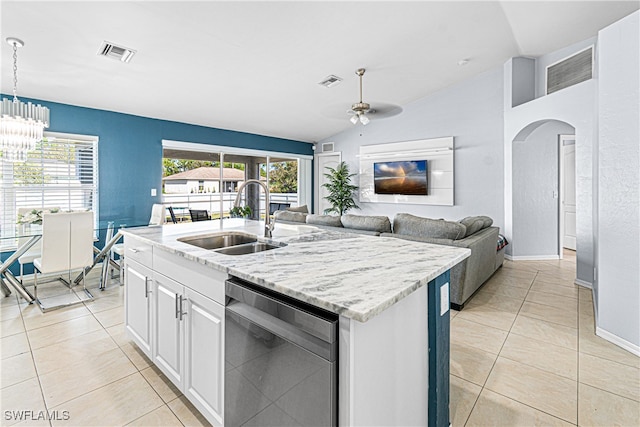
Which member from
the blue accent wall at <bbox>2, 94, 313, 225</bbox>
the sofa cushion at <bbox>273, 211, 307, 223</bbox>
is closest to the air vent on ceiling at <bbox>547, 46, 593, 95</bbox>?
the sofa cushion at <bbox>273, 211, 307, 223</bbox>

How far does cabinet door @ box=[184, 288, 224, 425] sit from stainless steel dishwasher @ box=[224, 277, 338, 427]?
0.07m

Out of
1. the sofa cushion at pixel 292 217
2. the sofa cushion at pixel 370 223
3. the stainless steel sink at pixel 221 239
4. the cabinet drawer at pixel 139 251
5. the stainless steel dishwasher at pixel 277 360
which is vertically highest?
the sofa cushion at pixel 292 217

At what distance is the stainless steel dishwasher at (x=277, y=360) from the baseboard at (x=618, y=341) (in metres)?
2.67

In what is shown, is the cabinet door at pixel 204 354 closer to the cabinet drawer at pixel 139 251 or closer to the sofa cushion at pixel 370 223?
the cabinet drawer at pixel 139 251

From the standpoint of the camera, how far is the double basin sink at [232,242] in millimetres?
1950

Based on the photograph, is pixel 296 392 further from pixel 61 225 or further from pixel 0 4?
pixel 0 4

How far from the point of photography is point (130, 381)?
2006 millimetres

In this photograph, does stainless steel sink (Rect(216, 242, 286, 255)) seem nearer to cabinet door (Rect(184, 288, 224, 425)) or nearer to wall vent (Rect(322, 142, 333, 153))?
cabinet door (Rect(184, 288, 224, 425))

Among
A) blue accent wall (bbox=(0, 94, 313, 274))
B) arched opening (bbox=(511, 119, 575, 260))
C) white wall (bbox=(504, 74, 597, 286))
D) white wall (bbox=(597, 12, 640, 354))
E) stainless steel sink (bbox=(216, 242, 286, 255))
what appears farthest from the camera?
arched opening (bbox=(511, 119, 575, 260))

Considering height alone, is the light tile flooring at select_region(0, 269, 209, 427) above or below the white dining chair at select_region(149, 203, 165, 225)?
below

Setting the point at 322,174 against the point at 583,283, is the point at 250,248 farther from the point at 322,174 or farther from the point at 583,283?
the point at 322,174

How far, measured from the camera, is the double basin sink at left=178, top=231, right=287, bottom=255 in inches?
76.8

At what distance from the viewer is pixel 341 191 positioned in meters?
7.29

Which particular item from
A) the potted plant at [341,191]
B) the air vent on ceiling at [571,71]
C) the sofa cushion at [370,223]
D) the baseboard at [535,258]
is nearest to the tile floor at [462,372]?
the sofa cushion at [370,223]
